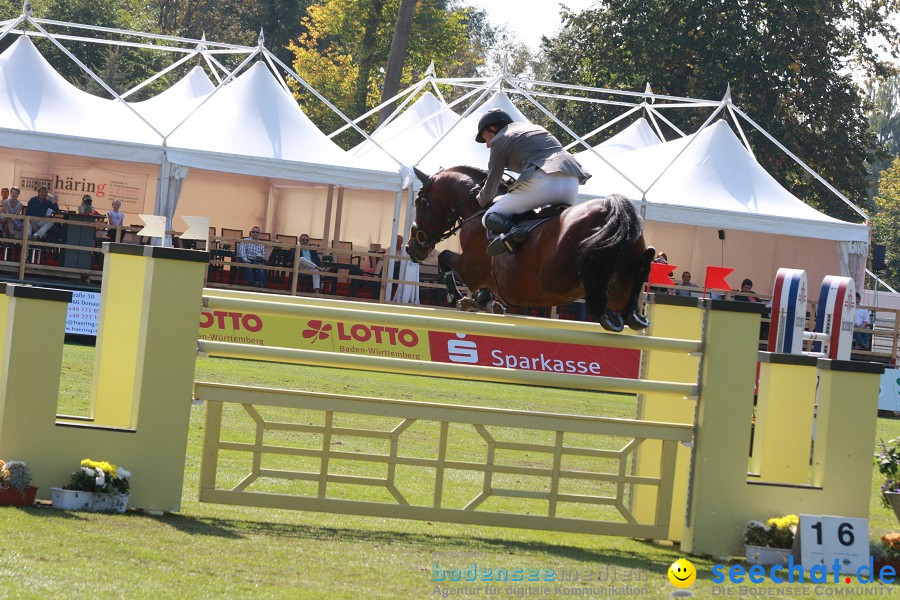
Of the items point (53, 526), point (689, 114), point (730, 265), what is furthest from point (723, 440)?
point (689, 114)

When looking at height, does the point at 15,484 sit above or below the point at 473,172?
below

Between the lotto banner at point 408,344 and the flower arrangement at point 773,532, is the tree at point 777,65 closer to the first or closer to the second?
the lotto banner at point 408,344

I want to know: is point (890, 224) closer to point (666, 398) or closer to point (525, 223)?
point (666, 398)

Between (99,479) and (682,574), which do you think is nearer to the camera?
(682,574)

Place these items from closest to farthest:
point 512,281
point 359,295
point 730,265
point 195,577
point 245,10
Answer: point 195,577, point 512,281, point 359,295, point 730,265, point 245,10

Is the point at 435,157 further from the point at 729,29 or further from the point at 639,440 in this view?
the point at 729,29

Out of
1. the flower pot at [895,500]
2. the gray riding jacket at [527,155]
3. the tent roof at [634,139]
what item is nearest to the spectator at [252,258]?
the tent roof at [634,139]

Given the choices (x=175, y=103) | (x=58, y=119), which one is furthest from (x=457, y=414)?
(x=175, y=103)

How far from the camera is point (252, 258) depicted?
64.7 feet

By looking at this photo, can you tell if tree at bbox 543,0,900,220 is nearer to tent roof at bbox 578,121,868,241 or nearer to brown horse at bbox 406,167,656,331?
tent roof at bbox 578,121,868,241

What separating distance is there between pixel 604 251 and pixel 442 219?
1.90m

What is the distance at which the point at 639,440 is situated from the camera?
6633mm

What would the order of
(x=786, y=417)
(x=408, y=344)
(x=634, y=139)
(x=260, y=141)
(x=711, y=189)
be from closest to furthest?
(x=786, y=417) < (x=408, y=344) < (x=260, y=141) < (x=711, y=189) < (x=634, y=139)

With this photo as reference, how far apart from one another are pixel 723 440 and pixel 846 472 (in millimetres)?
716
